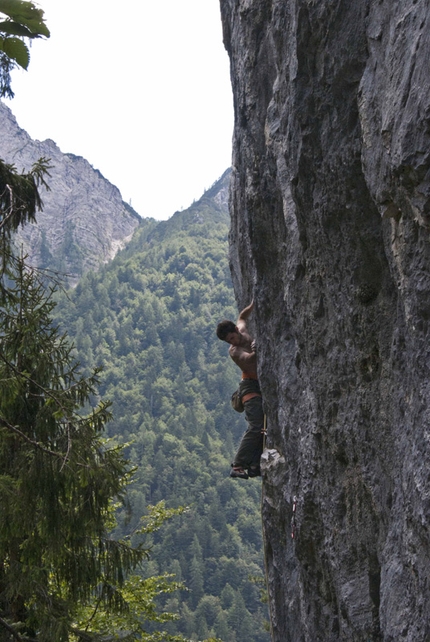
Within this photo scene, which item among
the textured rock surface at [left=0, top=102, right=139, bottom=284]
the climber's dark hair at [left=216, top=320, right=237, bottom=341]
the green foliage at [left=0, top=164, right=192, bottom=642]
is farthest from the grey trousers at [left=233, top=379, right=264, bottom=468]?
the textured rock surface at [left=0, top=102, right=139, bottom=284]

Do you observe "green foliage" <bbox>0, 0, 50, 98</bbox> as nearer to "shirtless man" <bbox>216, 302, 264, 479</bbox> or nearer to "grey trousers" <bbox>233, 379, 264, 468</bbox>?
"shirtless man" <bbox>216, 302, 264, 479</bbox>

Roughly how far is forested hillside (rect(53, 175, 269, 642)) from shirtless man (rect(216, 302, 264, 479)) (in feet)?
161

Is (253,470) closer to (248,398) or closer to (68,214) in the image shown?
(248,398)

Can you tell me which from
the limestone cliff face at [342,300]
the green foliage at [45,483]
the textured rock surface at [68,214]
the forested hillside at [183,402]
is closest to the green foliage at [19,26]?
the limestone cliff face at [342,300]

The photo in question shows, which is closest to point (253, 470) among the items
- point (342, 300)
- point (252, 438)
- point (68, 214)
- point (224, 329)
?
point (252, 438)

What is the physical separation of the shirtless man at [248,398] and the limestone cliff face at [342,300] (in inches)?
20.5

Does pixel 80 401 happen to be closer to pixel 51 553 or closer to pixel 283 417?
pixel 51 553

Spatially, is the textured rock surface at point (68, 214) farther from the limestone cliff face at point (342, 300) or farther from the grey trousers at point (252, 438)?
the limestone cliff face at point (342, 300)

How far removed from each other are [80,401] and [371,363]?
12.8 ft

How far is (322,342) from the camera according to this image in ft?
16.6

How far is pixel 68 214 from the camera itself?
194 metres

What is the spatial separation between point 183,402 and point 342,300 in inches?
5279

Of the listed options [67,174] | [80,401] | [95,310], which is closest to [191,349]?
[95,310]

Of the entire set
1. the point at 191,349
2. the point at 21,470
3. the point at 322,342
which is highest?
the point at 191,349
